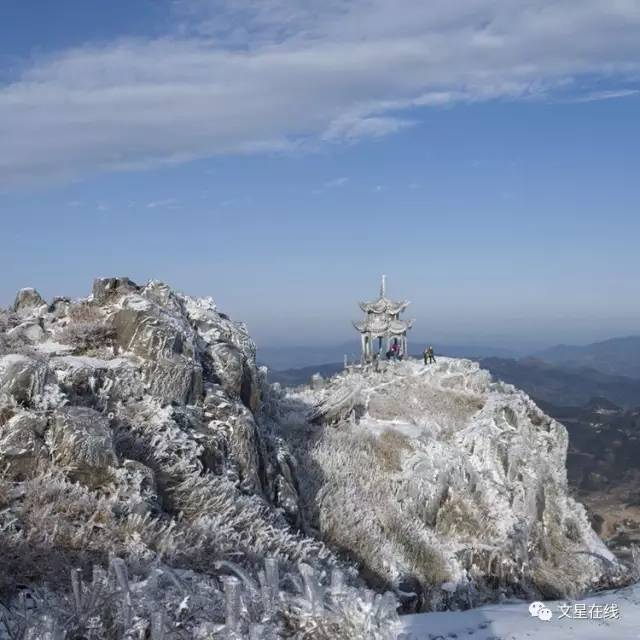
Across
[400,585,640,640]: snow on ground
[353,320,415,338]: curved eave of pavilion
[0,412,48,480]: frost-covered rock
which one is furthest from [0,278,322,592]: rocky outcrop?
[353,320,415,338]: curved eave of pavilion

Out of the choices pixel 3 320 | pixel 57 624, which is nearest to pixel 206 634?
pixel 57 624

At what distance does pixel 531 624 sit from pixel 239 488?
16.5 ft

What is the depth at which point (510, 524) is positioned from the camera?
17781 mm

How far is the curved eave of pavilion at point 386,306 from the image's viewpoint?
28172mm

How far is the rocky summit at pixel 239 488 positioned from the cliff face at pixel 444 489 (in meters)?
0.06

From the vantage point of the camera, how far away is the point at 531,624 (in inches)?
373

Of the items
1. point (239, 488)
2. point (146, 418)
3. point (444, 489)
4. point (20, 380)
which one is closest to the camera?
point (20, 380)

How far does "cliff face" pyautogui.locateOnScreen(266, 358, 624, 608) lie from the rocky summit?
6 centimetres

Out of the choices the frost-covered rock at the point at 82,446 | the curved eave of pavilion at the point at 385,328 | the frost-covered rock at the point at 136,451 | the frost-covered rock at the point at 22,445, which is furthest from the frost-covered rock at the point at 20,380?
the curved eave of pavilion at the point at 385,328

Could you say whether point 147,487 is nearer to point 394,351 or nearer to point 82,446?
point 82,446

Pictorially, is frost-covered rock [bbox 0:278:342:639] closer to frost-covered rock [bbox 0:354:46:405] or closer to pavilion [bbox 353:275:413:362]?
frost-covered rock [bbox 0:354:46:405]

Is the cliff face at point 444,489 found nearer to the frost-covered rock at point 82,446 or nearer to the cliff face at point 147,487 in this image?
the cliff face at point 147,487

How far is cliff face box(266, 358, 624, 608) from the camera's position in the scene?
49.5 feet

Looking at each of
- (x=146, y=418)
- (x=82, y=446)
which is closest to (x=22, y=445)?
(x=82, y=446)
